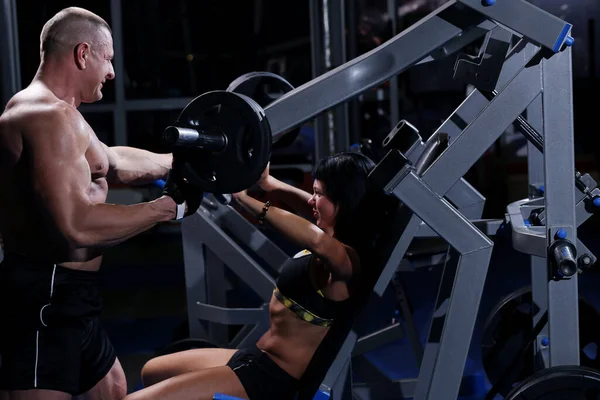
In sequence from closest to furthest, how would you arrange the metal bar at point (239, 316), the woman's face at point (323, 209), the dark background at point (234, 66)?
the woman's face at point (323, 209) → the metal bar at point (239, 316) → the dark background at point (234, 66)

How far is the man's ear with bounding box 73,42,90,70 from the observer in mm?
1912

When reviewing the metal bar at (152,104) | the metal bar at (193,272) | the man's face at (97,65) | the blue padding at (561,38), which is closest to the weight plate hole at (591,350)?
the metal bar at (193,272)

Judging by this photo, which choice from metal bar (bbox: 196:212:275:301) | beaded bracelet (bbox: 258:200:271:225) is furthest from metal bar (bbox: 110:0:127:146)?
beaded bracelet (bbox: 258:200:271:225)

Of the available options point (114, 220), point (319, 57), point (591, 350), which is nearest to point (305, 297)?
point (114, 220)

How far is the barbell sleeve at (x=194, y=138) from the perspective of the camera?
5.09 ft

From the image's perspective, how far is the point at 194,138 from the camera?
5.20 ft

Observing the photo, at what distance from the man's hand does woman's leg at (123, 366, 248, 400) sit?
54 cm

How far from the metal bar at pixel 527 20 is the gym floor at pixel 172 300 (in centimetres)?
148

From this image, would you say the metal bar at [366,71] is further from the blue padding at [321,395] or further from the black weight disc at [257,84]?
the blue padding at [321,395]

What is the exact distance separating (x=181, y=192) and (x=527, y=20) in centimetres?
93

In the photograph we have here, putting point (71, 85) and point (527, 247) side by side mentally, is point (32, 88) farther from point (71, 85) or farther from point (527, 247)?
point (527, 247)

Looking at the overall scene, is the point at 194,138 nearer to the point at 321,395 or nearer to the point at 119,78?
the point at 321,395

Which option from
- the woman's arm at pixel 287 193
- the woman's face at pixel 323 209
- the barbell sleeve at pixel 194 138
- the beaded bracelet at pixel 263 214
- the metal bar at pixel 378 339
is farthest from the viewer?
the metal bar at pixel 378 339

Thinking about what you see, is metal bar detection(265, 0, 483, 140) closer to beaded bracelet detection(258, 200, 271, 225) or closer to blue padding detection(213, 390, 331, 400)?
beaded bracelet detection(258, 200, 271, 225)
